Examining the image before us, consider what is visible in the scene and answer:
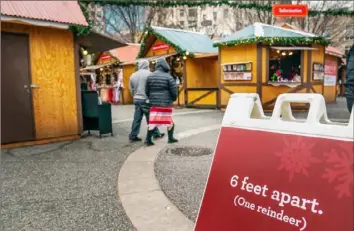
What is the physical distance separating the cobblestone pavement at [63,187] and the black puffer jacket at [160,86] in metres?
1.01

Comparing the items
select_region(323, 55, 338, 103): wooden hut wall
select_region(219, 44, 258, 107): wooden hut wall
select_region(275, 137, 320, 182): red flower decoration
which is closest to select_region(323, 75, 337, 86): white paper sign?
select_region(323, 55, 338, 103): wooden hut wall

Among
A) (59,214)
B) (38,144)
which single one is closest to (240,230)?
(59,214)

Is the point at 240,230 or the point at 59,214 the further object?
the point at 59,214

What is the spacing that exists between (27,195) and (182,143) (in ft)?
11.5

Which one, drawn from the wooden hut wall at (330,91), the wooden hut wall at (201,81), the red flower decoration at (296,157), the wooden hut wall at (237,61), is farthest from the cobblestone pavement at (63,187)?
the wooden hut wall at (330,91)

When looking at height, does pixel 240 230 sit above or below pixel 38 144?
above

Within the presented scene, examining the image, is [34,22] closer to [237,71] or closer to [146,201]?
[146,201]

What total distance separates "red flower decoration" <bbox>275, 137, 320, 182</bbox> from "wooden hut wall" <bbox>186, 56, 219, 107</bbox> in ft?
43.7

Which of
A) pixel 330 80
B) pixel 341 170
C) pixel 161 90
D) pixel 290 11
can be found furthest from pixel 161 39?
pixel 341 170

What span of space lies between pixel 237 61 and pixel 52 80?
862 cm

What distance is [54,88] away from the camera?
697 centimetres

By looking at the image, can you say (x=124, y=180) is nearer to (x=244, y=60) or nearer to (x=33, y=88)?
(x=33, y=88)

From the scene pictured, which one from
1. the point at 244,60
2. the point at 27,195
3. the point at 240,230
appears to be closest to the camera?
the point at 240,230

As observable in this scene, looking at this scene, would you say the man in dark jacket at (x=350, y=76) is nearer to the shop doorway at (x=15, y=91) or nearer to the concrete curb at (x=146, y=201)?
the concrete curb at (x=146, y=201)
